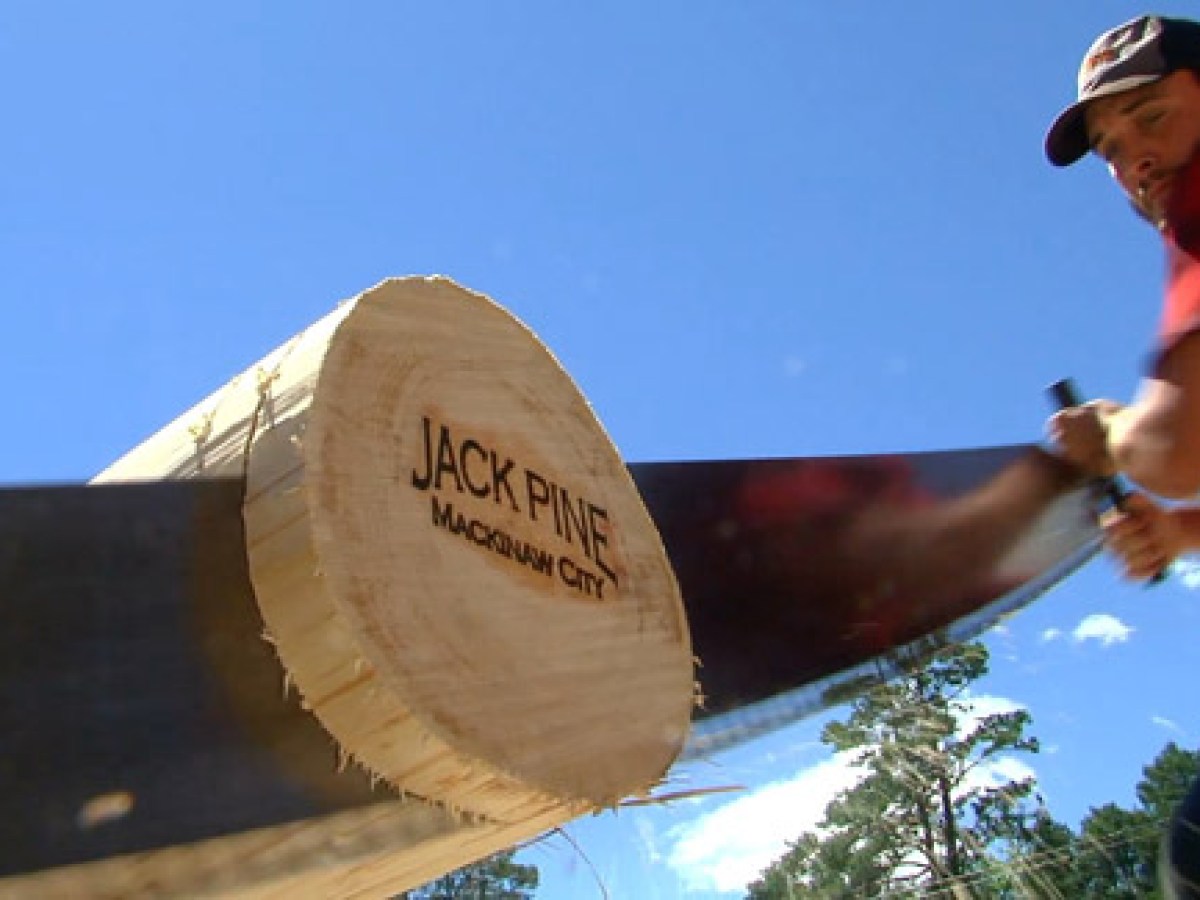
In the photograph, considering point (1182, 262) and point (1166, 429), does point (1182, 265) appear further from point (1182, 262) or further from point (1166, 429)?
point (1166, 429)

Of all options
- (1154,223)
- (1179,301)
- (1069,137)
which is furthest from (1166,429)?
(1069,137)

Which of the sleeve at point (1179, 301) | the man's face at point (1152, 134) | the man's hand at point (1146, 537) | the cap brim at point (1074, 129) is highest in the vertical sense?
the cap brim at point (1074, 129)

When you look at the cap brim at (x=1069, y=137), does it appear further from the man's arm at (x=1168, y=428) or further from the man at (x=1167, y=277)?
the man's arm at (x=1168, y=428)

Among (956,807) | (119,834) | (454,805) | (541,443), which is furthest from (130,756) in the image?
(956,807)

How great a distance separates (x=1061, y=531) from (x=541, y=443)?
0.93m

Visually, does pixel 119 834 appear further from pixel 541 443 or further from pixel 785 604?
pixel 785 604

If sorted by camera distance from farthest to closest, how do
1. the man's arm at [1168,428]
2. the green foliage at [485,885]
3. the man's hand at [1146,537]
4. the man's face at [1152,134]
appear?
the green foliage at [485,885] < the man's hand at [1146,537] < the man's face at [1152,134] < the man's arm at [1168,428]

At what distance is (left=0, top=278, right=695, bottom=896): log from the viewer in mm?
1314

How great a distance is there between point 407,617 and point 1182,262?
33.6 inches

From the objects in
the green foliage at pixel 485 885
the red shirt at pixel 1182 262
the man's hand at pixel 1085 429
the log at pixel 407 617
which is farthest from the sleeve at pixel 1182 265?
the green foliage at pixel 485 885

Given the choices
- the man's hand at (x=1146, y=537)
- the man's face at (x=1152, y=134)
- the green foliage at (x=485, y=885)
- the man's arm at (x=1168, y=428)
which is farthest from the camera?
the green foliage at (x=485, y=885)

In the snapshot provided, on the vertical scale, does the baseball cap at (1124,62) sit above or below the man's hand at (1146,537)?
above

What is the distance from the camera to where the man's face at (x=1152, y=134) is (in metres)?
1.36

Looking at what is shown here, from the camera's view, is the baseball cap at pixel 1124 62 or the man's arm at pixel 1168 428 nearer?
the man's arm at pixel 1168 428
